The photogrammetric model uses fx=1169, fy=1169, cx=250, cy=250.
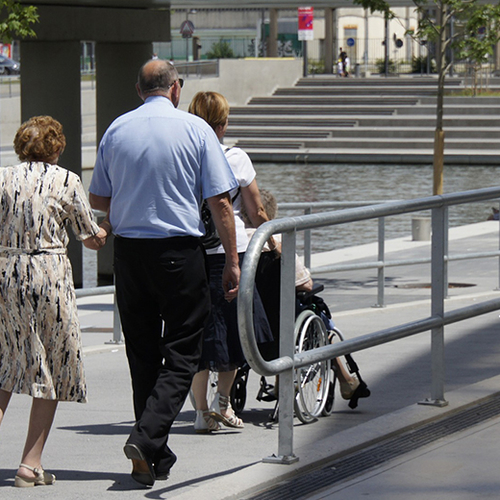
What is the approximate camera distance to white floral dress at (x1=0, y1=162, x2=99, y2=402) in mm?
4395

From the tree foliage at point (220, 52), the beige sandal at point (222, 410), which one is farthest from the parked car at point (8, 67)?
the beige sandal at point (222, 410)

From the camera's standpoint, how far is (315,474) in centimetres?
439

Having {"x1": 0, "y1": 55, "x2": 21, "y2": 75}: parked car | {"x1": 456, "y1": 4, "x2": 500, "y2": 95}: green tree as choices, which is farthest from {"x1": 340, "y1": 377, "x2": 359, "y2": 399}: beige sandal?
{"x1": 0, "y1": 55, "x2": 21, "y2": 75}: parked car

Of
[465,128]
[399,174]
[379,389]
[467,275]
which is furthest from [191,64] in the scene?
[379,389]

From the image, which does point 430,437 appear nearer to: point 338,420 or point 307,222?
point 338,420

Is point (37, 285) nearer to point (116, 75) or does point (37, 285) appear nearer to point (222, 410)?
point (222, 410)

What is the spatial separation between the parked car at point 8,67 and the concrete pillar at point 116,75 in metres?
26.1

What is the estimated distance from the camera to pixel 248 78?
47.1m

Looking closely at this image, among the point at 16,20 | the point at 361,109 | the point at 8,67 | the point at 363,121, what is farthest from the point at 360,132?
the point at 16,20

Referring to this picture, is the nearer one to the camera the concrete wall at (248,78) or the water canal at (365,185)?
the water canal at (365,185)

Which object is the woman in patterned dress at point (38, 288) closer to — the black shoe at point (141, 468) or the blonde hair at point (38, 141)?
the blonde hair at point (38, 141)

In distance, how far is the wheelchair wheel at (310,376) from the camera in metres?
5.38

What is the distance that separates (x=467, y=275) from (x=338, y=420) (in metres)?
7.22

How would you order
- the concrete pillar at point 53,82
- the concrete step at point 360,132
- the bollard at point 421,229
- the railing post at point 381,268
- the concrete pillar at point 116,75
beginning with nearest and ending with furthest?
the railing post at point 381,268 < the concrete pillar at point 53,82 < the bollard at point 421,229 < the concrete pillar at point 116,75 < the concrete step at point 360,132
